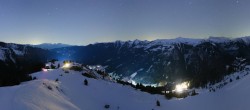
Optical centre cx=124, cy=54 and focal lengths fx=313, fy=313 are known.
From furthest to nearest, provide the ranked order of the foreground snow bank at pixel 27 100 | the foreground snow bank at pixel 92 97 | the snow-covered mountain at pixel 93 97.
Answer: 1. the snow-covered mountain at pixel 93 97
2. the foreground snow bank at pixel 92 97
3. the foreground snow bank at pixel 27 100

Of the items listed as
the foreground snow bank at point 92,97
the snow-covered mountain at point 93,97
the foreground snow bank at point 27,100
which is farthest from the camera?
the snow-covered mountain at point 93,97

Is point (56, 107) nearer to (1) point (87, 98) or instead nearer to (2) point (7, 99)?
(2) point (7, 99)

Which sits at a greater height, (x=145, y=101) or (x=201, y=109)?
(x=201, y=109)

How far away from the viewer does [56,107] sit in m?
29.1

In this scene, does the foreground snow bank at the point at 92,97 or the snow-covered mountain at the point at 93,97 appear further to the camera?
the snow-covered mountain at the point at 93,97

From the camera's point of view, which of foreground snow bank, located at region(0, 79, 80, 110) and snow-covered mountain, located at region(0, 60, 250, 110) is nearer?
foreground snow bank, located at region(0, 79, 80, 110)

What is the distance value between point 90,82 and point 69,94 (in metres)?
14.4

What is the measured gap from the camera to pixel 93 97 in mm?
48688

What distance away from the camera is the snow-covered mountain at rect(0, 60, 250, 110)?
27703mm

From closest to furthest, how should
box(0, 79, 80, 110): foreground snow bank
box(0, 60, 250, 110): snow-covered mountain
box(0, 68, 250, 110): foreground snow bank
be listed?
1. box(0, 79, 80, 110): foreground snow bank
2. box(0, 68, 250, 110): foreground snow bank
3. box(0, 60, 250, 110): snow-covered mountain

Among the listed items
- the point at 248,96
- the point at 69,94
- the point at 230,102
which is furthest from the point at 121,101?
the point at 248,96

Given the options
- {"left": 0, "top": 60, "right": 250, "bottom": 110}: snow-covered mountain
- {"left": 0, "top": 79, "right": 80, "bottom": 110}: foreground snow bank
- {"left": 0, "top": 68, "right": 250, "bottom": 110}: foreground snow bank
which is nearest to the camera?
{"left": 0, "top": 79, "right": 80, "bottom": 110}: foreground snow bank

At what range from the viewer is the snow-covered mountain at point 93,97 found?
27.7 meters

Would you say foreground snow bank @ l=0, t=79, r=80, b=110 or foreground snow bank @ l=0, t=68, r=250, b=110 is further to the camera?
foreground snow bank @ l=0, t=68, r=250, b=110
